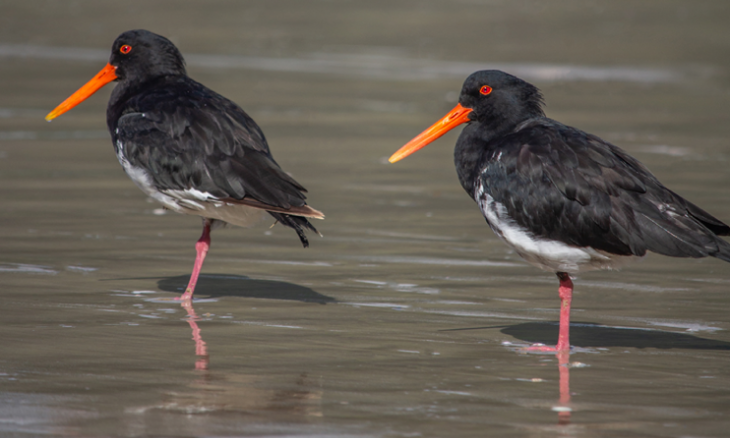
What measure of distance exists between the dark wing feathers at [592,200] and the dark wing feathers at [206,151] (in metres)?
1.52

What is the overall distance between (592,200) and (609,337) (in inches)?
42.4

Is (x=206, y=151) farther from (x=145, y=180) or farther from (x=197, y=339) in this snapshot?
(x=197, y=339)

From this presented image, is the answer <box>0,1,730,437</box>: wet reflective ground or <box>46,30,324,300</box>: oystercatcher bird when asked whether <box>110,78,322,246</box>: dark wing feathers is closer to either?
<box>46,30,324,300</box>: oystercatcher bird

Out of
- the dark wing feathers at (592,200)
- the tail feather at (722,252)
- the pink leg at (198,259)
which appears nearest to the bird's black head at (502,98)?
the dark wing feathers at (592,200)

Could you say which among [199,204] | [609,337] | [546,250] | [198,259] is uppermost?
[199,204]

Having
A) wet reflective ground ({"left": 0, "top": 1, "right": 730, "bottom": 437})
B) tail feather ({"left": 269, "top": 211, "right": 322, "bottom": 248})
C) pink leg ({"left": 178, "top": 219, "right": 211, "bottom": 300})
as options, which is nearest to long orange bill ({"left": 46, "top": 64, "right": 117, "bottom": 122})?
wet reflective ground ({"left": 0, "top": 1, "right": 730, "bottom": 437})

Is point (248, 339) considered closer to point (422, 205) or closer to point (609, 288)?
point (609, 288)

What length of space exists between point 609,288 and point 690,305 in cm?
70

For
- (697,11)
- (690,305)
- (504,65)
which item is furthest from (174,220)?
(697,11)

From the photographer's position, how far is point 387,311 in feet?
23.3

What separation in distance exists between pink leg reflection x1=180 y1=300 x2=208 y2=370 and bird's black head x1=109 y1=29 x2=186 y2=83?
7.50 feet

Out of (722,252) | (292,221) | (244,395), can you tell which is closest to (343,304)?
(292,221)

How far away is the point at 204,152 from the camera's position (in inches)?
291

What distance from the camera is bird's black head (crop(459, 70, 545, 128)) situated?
704cm
